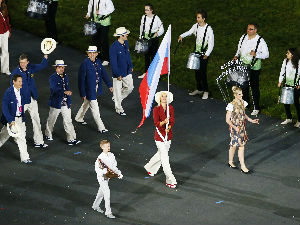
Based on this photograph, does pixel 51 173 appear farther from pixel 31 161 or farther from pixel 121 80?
pixel 121 80

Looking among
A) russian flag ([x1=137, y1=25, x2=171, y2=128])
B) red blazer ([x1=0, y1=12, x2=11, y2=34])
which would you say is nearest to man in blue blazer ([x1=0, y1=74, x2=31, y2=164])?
russian flag ([x1=137, y1=25, x2=171, y2=128])

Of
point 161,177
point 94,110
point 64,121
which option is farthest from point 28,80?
point 161,177

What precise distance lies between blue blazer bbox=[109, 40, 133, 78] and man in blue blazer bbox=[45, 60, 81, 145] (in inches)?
68.3

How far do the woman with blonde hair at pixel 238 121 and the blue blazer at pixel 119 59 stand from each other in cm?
351

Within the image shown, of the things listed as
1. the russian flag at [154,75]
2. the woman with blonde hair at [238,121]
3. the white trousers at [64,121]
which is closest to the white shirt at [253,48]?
the woman with blonde hair at [238,121]

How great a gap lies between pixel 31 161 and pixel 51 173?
0.67 m

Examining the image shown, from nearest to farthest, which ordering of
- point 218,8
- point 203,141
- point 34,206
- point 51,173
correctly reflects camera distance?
point 34,206, point 51,173, point 203,141, point 218,8

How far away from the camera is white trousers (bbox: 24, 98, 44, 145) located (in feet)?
54.3

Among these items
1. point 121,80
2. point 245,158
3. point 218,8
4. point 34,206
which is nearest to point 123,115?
point 121,80

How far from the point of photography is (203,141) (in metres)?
17.2

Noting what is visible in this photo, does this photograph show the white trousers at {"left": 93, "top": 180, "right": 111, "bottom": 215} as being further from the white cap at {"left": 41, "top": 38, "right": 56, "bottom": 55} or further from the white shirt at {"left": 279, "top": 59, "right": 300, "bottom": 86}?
the white shirt at {"left": 279, "top": 59, "right": 300, "bottom": 86}

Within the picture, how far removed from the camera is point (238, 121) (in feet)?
51.2

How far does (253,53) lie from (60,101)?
14.6 ft

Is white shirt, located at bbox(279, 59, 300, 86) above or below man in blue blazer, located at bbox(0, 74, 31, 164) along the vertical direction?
above
